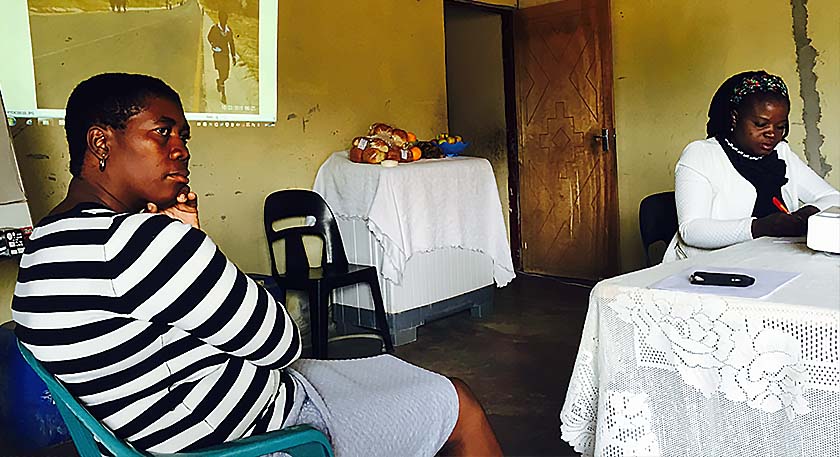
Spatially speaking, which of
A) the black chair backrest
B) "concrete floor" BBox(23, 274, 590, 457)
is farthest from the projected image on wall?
"concrete floor" BBox(23, 274, 590, 457)

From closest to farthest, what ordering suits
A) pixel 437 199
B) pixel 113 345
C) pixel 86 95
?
pixel 113 345 < pixel 86 95 < pixel 437 199

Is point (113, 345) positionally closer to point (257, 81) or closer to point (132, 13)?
point (132, 13)

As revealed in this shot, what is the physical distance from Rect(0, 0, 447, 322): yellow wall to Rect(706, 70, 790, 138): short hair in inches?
85.9

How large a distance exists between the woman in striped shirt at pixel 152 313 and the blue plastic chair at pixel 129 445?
3 centimetres

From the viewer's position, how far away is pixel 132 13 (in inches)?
115

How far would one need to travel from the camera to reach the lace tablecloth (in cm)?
114

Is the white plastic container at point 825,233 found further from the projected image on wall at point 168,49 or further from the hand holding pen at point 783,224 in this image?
the projected image on wall at point 168,49

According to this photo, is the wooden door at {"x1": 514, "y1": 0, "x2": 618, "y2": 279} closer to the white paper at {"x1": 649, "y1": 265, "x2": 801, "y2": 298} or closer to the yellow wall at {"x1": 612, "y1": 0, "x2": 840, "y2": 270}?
the yellow wall at {"x1": 612, "y1": 0, "x2": 840, "y2": 270}

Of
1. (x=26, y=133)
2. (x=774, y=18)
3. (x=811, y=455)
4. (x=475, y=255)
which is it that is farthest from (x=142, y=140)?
(x=774, y=18)

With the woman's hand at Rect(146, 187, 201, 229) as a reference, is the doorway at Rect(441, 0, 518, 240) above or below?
above

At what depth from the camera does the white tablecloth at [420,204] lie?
350cm

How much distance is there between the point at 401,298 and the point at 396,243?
0.31 metres

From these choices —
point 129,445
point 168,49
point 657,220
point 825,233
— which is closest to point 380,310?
point 657,220

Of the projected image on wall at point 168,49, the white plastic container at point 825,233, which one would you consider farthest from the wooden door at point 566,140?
the white plastic container at point 825,233
